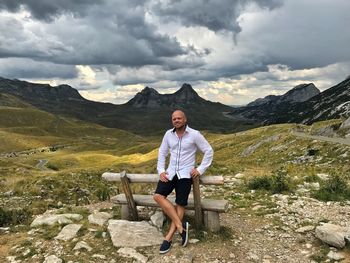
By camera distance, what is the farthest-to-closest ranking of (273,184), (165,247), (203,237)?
(273,184) → (203,237) → (165,247)

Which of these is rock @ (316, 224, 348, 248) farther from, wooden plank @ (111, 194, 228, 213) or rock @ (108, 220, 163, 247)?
rock @ (108, 220, 163, 247)

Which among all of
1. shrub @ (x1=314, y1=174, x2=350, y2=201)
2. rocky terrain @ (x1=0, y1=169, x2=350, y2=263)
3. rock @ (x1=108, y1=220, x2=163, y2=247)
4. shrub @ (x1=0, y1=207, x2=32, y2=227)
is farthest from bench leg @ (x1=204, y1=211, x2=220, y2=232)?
shrub @ (x1=0, y1=207, x2=32, y2=227)

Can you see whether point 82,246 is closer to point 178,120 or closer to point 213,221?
point 213,221

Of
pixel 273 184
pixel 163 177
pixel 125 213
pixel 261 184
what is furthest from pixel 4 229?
pixel 273 184

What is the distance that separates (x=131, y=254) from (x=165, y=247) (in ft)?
3.34

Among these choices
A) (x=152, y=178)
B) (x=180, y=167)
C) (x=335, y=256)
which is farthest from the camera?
(x=152, y=178)

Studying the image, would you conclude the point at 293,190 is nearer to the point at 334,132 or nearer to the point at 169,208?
the point at 169,208

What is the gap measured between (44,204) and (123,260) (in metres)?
9.01

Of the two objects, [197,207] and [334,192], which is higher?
[197,207]

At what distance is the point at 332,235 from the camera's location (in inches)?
425

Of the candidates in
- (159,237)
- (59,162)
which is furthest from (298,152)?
(59,162)

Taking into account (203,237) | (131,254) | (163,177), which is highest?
(163,177)

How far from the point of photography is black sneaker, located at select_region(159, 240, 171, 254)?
10828 mm

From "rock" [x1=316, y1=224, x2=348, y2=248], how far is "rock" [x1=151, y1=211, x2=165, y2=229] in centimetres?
495
